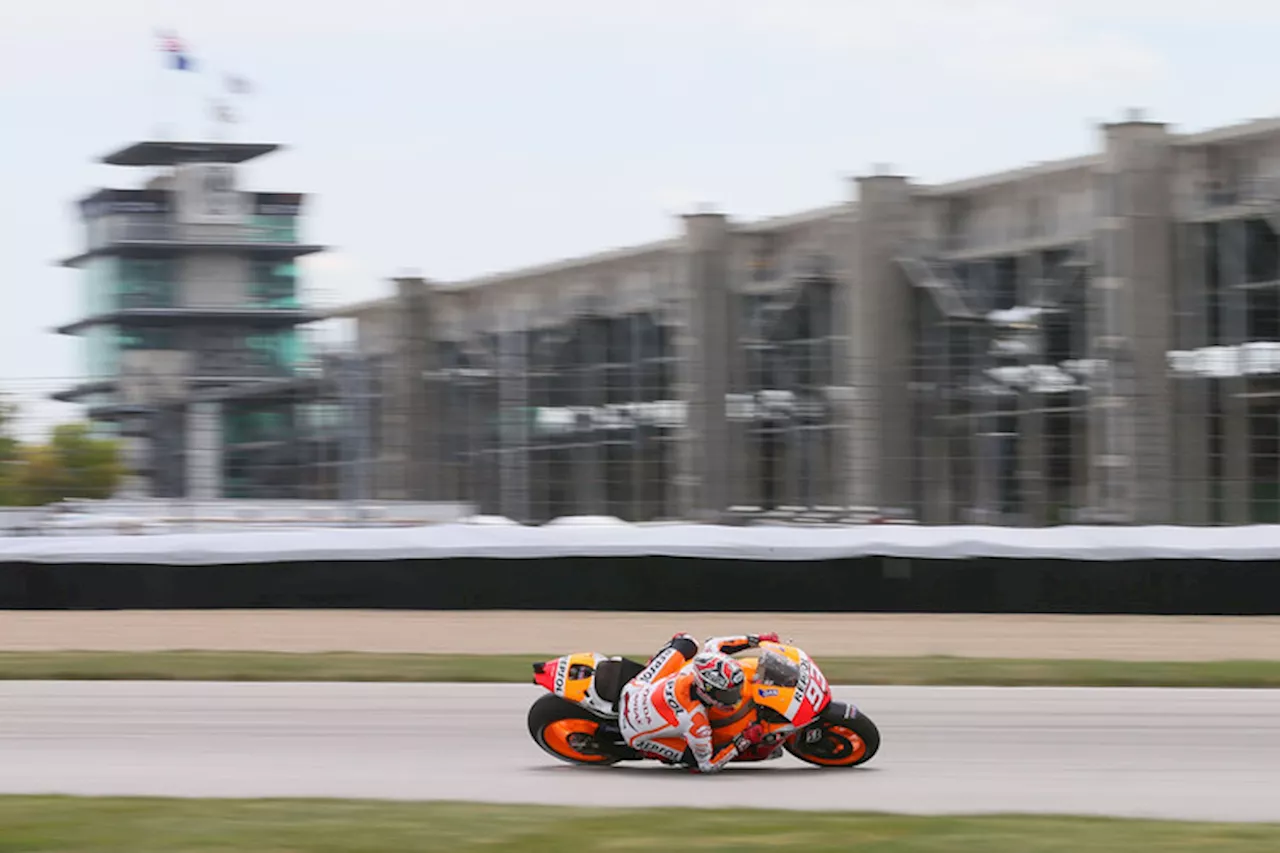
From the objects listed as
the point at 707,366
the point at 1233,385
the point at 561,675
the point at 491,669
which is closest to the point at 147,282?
the point at 707,366

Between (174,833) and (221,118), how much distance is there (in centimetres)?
6280

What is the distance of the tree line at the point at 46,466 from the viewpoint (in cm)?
2366

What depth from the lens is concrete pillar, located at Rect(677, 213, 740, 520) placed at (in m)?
40.6

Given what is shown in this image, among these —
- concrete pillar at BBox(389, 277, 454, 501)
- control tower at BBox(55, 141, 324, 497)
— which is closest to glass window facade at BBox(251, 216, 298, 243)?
control tower at BBox(55, 141, 324, 497)

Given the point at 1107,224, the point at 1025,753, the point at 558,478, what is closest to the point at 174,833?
the point at 1025,753

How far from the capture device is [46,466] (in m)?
23.7

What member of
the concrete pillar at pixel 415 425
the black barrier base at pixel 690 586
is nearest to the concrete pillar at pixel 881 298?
the concrete pillar at pixel 415 425

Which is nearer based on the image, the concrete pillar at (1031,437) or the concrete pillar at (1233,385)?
the concrete pillar at (1233,385)

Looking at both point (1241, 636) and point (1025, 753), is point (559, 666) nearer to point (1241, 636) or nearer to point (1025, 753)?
point (1025, 753)

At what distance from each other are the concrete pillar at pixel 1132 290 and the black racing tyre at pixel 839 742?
22.2 meters

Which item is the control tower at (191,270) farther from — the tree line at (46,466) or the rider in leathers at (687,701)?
the rider in leathers at (687,701)

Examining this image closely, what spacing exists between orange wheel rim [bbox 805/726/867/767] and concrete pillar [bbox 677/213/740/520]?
3050 cm

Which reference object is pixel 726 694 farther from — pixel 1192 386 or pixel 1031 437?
pixel 1031 437

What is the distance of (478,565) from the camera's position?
2014 centimetres
